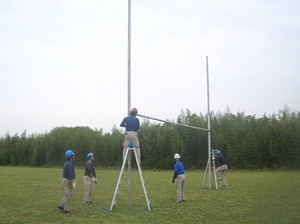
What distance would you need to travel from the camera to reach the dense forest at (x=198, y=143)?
155ft

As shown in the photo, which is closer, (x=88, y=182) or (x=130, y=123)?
(x=130, y=123)

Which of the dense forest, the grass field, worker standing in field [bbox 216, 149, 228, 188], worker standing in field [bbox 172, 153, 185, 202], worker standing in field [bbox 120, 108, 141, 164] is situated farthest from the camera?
the dense forest

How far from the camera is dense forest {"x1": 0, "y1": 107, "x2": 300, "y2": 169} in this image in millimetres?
47344

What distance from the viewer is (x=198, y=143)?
5416cm

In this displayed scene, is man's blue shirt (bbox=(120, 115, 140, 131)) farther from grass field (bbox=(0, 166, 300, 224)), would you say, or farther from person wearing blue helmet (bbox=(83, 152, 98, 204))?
person wearing blue helmet (bbox=(83, 152, 98, 204))

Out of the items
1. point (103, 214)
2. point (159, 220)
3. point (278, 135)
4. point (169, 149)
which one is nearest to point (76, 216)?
point (103, 214)

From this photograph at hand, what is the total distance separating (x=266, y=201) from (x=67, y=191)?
8.42m

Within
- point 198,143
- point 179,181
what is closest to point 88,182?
point 179,181

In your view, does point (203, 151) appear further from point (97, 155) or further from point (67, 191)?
point (67, 191)

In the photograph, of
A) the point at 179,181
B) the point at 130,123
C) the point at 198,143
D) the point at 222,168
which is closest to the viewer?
the point at 130,123

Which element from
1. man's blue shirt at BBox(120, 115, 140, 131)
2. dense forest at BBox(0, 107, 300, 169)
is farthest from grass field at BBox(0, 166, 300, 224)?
dense forest at BBox(0, 107, 300, 169)

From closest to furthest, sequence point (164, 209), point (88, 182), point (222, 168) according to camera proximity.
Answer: point (164, 209)
point (88, 182)
point (222, 168)

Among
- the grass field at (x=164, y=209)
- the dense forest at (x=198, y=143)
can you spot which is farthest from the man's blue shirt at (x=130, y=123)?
the dense forest at (x=198, y=143)

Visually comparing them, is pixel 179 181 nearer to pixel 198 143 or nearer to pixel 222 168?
pixel 222 168
